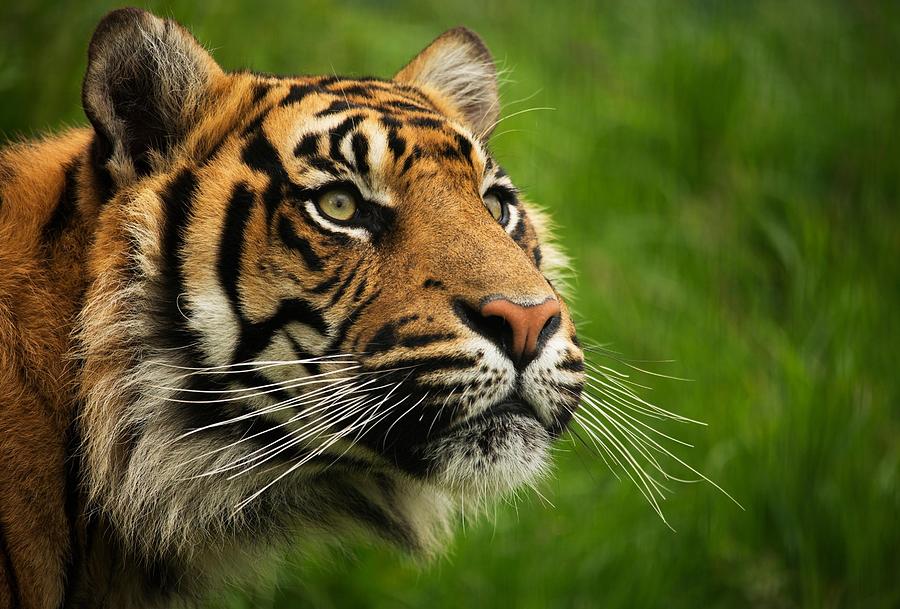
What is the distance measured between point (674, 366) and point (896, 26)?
13.4ft

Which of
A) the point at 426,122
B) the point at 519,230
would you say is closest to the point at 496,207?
the point at 519,230

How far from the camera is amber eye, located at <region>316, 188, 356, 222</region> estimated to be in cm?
250

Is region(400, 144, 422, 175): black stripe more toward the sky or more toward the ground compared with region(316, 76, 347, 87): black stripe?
more toward the ground

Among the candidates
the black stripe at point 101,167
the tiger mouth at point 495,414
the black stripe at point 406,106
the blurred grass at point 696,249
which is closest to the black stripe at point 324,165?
the black stripe at point 406,106

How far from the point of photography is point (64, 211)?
8.30 ft

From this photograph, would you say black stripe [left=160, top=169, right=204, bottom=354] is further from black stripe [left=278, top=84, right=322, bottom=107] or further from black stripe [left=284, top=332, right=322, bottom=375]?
black stripe [left=278, top=84, right=322, bottom=107]

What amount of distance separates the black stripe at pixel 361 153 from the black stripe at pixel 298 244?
0.25 metres

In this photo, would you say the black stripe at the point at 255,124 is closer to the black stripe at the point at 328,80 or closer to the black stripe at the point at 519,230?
the black stripe at the point at 328,80

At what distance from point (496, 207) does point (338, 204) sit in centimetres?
62

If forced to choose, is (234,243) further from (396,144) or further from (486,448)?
(486,448)

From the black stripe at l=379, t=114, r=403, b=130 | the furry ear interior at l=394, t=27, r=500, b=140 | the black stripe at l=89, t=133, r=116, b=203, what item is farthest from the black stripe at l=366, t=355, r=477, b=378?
the furry ear interior at l=394, t=27, r=500, b=140

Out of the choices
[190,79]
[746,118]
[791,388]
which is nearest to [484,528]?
[791,388]

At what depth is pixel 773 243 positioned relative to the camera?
579 cm

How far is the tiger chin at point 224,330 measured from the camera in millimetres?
2305
